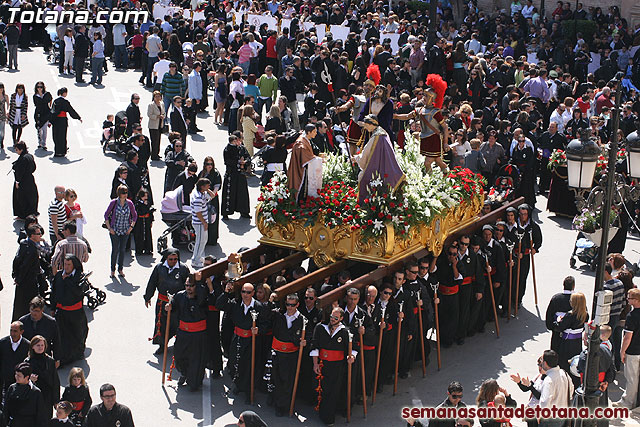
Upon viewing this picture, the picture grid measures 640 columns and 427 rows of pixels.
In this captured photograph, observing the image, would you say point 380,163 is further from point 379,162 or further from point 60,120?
point 60,120

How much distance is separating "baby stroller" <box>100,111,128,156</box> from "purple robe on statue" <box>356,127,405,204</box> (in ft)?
33.4

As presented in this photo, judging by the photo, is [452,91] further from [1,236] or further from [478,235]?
[1,236]

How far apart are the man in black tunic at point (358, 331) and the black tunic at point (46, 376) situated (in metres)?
3.79

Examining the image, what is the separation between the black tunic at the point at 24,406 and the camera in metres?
12.3

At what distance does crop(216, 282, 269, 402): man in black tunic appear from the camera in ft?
46.7

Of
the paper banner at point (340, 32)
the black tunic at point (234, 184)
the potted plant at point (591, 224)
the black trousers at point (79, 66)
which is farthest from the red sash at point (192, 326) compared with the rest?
the paper banner at point (340, 32)

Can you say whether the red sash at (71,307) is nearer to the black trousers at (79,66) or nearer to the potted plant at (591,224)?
the potted plant at (591,224)

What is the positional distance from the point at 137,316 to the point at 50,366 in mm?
3975

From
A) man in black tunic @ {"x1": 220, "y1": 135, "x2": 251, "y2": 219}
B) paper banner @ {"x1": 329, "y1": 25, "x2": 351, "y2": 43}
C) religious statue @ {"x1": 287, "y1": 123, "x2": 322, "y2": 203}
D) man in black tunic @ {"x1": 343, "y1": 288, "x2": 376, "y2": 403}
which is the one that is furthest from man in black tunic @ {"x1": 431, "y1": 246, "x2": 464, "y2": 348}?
paper banner @ {"x1": 329, "y1": 25, "x2": 351, "y2": 43}

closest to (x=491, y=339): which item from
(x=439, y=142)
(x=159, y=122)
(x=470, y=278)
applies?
(x=470, y=278)

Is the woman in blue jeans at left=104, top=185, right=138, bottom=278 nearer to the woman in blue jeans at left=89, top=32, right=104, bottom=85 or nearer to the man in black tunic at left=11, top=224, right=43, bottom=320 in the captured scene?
the man in black tunic at left=11, top=224, right=43, bottom=320

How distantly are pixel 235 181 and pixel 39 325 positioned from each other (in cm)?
793

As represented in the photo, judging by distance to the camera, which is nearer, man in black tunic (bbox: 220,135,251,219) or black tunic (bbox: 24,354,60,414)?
black tunic (bbox: 24,354,60,414)

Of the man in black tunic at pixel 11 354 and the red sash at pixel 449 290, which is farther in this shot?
the red sash at pixel 449 290
